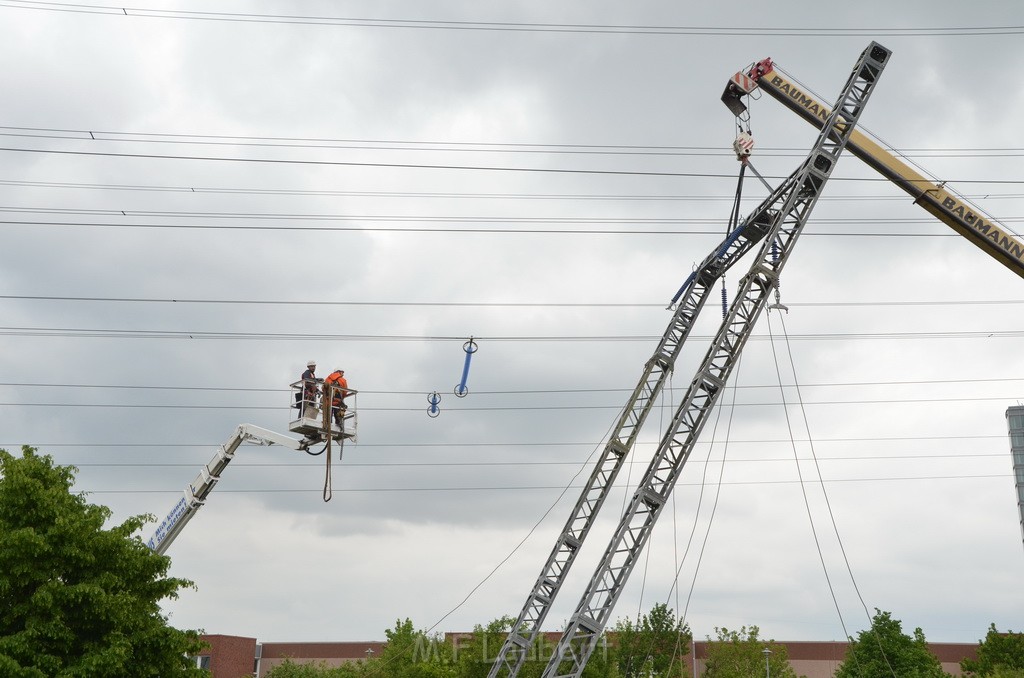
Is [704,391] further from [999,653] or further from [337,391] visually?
[999,653]

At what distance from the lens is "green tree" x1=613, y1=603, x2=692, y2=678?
69.4 m

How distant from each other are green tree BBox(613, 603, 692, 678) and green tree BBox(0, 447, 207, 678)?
47.5m

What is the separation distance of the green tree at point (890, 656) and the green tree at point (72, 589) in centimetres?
5121

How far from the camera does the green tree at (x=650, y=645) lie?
6938 cm

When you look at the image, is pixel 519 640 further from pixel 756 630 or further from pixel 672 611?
pixel 756 630

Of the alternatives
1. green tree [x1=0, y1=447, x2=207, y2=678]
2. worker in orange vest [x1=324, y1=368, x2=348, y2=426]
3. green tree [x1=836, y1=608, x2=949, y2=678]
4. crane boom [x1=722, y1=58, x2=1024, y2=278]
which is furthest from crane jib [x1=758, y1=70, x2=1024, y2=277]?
green tree [x1=836, y1=608, x2=949, y2=678]

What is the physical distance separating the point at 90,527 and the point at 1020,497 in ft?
476

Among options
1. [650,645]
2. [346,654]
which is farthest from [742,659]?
[346,654]

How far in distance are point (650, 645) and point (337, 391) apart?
47.8 metres

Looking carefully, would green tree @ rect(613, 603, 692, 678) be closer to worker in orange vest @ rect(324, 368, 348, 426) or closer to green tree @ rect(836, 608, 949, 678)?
green tree @ rect(836, 608, 949, 678)

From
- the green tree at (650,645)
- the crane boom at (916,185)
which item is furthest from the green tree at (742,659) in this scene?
the crane boom at (916,185)

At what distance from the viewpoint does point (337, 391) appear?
88.5 ft

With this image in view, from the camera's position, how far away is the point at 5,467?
83.5 feet

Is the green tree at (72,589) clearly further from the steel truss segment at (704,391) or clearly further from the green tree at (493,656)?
the green tree at (493,656)
